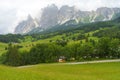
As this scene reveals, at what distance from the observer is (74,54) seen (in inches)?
6481

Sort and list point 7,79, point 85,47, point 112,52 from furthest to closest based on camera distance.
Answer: point 85,47 < point 112,52 < point 7,79

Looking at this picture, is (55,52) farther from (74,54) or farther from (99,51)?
(99,51)

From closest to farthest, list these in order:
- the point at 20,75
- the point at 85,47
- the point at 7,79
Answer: the point at 7,79 → the point at 20,75 → the point at 85,47

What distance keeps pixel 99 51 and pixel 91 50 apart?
290 inches

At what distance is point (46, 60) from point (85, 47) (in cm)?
2545

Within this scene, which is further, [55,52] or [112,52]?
[55,52]

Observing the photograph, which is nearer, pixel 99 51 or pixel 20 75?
pixel 20 75

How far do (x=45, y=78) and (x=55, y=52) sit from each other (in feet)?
426

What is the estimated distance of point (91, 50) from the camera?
165125 mm

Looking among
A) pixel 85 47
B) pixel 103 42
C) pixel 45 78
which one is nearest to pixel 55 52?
pixel 85 47

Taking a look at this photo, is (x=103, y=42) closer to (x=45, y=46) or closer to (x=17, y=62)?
(x=45, y=46)

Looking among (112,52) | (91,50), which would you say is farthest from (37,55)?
(112,52)

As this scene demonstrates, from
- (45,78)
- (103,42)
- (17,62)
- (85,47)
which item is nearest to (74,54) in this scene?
(85,47)

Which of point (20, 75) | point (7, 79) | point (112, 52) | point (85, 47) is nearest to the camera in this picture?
→ point (7, 79)
